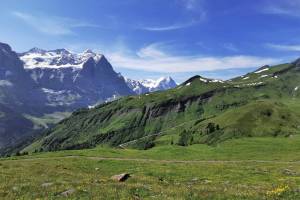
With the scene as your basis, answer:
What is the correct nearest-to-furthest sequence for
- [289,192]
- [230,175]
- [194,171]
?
[289,192], [230,175], [194,171]

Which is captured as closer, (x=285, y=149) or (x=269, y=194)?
(x=269, y=194)

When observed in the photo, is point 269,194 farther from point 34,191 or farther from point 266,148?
point 266,148

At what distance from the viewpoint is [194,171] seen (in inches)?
2488

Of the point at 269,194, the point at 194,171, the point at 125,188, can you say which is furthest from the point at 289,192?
the point at 194,171

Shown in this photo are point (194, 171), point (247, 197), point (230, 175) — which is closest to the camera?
point (247, 197)

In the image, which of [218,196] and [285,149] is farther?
[285,149]

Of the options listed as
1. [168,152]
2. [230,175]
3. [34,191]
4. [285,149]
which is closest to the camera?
[34,191]

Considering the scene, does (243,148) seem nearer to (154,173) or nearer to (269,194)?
(154,173)

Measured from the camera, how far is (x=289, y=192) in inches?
1108

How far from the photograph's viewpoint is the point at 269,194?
27766 millimetres

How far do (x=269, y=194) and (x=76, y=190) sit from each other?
13134 mm

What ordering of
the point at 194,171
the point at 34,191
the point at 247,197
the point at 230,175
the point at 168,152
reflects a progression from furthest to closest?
the point at 168,152 < the point at 194,171 < the point at 230,175 < the point at 34,191 < the point at 247,197

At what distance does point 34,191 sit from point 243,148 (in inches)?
5752

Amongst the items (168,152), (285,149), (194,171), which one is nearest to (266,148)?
(285,149)
